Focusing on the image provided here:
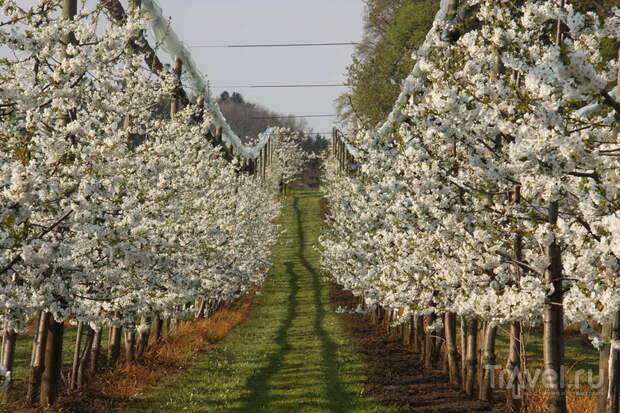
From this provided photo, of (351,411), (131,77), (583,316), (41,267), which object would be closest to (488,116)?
(583,316)

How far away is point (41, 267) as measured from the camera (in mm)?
6457

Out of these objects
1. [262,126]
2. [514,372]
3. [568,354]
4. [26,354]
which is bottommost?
[26,354]

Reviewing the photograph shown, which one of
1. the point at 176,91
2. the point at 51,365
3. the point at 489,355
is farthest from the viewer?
the point at 176,91

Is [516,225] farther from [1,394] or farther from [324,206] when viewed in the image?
[324,206]

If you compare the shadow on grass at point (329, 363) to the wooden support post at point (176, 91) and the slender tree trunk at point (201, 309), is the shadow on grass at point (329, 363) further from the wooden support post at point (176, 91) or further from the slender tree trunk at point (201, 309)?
the wooden support post at point (176, 91)

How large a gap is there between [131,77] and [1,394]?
6.39 m

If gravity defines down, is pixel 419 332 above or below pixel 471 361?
above

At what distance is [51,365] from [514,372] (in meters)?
7.73

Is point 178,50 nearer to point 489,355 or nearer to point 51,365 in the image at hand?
point 51,365

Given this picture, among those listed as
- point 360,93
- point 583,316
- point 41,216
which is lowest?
point 583,316

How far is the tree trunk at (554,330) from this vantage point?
7695mm

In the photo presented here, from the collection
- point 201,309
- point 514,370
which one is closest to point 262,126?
point 201,309

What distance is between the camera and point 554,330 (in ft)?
25.6

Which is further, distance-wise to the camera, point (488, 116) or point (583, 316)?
point (488, 116)
